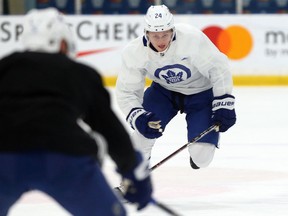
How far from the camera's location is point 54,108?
86.4 inches

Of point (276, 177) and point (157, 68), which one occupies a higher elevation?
point (157, 68)

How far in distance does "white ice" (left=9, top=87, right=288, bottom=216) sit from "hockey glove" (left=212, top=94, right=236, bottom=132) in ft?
1.10

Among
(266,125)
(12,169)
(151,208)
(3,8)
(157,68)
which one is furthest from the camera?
(3,8)

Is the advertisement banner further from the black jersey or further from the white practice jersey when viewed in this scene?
the black jersey

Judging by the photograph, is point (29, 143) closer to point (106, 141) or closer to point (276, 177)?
A: point (106, 141)

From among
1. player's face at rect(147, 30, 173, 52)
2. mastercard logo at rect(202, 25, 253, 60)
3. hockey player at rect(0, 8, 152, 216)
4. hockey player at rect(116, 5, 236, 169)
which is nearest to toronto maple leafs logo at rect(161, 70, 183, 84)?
hockey player at rect(116, 5, 236, 169)

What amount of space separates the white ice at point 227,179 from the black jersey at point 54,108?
195 centimetres

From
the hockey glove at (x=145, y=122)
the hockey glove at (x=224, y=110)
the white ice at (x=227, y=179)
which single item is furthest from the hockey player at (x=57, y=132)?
the hockey glove at (x=224, y=110)

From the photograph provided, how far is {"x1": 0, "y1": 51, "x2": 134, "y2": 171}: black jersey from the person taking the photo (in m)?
2.17

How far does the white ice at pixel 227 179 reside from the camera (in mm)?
4359

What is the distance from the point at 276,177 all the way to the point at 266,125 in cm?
255

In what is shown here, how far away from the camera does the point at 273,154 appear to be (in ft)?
20.1

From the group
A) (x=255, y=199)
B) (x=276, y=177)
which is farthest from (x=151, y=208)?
(x=276, y=177)

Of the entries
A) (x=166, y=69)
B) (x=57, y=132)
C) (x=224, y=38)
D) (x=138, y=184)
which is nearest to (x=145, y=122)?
(x=166, y=69)
